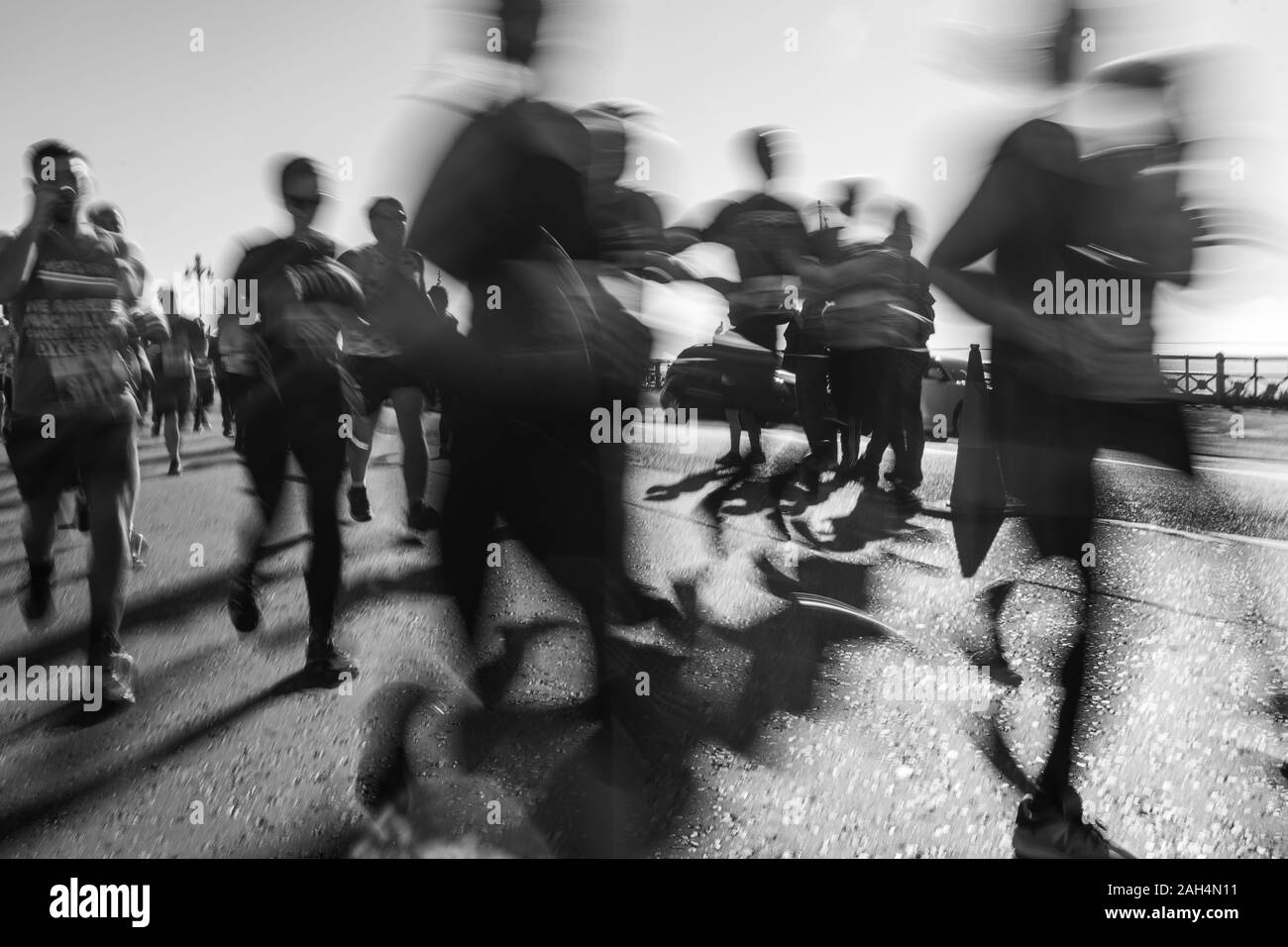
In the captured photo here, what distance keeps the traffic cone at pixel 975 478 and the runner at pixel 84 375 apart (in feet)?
8.83

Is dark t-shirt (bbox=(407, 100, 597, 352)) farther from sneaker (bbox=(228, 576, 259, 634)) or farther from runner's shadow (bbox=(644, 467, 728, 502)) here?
runner's shadow (bbox=(644, 467, 728, 502))

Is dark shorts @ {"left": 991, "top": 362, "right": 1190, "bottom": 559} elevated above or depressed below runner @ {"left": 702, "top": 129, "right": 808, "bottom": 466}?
below

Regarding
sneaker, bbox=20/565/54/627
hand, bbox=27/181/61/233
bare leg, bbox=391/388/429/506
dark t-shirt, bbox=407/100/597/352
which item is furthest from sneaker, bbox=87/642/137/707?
dark t-shirt, bbox=407/100/597/352

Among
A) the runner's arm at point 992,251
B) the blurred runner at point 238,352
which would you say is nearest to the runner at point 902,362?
the runner's arm at point 992,251

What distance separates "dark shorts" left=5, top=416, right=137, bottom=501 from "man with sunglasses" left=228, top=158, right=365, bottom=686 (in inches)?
21.9

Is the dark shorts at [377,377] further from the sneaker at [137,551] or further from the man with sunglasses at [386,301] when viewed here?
the sneaker at [137,551]

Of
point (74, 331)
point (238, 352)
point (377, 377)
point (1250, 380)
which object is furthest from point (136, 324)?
point (1250, 380)

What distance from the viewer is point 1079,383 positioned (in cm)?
227

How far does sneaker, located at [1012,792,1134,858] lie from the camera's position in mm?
2266

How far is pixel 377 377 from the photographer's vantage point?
407 centimetres

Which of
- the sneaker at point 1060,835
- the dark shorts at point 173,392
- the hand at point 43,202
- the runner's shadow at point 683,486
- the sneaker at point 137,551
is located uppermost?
the hand at point 43,202

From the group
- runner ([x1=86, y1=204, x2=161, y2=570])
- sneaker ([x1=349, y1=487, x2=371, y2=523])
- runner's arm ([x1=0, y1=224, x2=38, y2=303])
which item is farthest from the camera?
sneaker ([x1=349, y1=487, x2=371, y2=523])

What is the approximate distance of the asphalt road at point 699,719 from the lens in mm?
2502
